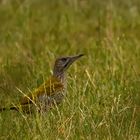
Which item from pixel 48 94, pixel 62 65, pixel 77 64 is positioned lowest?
pixel 77 64

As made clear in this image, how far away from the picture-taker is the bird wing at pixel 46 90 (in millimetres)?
7402

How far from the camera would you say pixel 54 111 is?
7.36m

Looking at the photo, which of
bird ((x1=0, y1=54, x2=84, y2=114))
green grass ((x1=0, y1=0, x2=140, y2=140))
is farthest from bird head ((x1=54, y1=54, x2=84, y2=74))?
green grass ((x1=0, y1=0, x2=140, y2=140))

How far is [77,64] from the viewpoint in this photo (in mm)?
9539

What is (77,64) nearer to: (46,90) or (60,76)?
(60,76)

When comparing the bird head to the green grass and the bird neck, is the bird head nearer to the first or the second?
the bird neck

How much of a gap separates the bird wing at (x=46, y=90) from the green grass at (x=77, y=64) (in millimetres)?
125

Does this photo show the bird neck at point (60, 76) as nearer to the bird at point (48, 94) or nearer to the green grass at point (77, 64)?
the bird at point (48, 94)

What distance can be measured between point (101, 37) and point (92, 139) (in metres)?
4.21

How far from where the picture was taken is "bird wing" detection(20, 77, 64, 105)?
7.40m

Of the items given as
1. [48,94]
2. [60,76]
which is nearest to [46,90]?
[48,94]

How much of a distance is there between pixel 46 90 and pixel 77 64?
206 cm

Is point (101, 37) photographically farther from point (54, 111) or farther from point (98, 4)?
point (54, 111)

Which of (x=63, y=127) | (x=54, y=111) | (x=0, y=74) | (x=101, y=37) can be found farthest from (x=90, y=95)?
(x=101, y=37)
